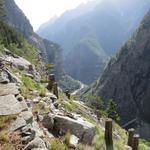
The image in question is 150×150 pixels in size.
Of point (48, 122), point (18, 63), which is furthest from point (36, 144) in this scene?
point (18, 63)

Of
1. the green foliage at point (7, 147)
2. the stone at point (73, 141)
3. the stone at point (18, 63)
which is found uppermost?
the stone at point (18, 63)

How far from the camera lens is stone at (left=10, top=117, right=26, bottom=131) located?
1608 centimetres

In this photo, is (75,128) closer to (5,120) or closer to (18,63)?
(5,120)

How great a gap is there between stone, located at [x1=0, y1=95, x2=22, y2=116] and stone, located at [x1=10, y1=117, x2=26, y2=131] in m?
1.31

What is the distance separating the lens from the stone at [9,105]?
18.3 m

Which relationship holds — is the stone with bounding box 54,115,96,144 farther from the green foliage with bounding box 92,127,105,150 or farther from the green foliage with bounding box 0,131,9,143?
the green foliage with bounding box 0,131,9,143

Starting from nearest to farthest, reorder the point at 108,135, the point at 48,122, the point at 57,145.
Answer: the point at 57,145
the point at 48,122
the point at 108,135

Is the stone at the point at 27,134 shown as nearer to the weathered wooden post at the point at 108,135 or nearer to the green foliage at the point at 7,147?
the green foliage at the point at 7,147

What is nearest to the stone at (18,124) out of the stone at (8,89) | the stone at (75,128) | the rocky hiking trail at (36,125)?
the rocky hiking trail at (36,125)

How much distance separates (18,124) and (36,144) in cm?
233

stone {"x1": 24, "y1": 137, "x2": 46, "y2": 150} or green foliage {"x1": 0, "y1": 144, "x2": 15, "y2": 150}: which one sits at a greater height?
stone {"x1": 24, "y1": 137, "x2": 46, "y2": 150}

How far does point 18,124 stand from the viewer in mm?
16391

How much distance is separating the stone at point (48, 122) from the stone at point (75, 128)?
361 mm

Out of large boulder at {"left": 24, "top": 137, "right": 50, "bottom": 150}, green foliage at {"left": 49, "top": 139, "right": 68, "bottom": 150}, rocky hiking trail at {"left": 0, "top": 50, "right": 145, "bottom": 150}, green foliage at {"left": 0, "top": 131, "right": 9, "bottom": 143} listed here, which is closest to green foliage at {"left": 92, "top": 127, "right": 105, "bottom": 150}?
rocky hiking trail at {"left": 0, "top": 50, "right": 145, "bottom": 150}
